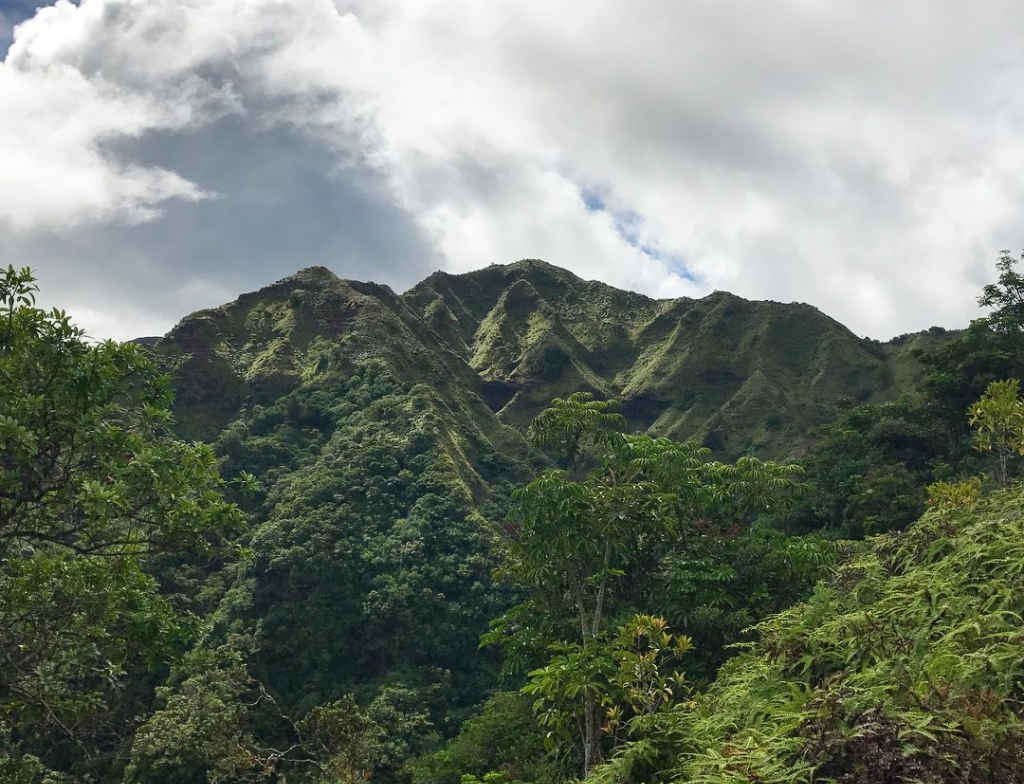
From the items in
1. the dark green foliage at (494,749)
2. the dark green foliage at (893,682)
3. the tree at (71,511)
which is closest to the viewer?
the dark green foliage at (893,682)

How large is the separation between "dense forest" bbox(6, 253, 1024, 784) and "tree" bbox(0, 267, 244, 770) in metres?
0.05

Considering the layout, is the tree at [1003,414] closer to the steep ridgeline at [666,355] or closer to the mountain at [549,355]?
the mountain at [549,355]

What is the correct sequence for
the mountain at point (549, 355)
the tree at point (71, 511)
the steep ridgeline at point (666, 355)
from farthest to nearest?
the steep ridgeline at point (666, 355) < the mountain at point (549, 355) < the tree at point (71, 511)

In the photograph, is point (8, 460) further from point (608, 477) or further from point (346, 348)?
point (346, 348)

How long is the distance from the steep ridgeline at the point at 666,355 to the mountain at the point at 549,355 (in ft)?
0.69

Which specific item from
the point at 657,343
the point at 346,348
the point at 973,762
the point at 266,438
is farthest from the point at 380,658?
the point at 657,343

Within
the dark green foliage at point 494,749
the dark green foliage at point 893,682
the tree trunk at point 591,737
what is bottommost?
the dark green foliage at point 494,749

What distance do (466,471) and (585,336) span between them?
4988 centimetres

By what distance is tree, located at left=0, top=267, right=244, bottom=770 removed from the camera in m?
7.80

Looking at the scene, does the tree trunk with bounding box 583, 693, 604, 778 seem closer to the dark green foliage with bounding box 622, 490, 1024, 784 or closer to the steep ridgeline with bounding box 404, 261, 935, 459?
the dark green foliage with bounding box 622, 490, 1024, 784

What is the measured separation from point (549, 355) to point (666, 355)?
15500mm

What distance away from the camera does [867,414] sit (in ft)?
117

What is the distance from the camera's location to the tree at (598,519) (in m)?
12.7

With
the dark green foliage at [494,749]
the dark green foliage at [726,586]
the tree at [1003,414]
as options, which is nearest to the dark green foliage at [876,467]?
the dark green foliage at [726,586]
